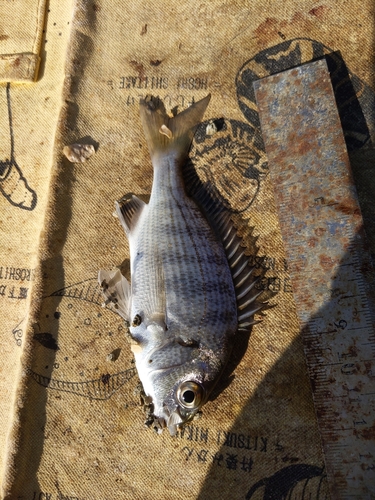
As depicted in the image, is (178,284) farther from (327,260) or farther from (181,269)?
(327,260)

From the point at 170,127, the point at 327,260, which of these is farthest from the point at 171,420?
the point at 170,127

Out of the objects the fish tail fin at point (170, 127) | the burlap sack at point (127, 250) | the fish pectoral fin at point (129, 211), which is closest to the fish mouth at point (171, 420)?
the burlap sack at point (127, 250)

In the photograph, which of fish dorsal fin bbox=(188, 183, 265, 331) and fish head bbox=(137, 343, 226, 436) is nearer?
fish head bbox=(137, 343, 226, 436)

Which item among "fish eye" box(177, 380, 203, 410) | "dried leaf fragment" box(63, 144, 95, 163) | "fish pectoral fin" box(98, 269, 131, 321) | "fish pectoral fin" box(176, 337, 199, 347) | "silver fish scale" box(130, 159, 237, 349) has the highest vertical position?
"dried leaf fragment" box(63, 144, 95, 163)

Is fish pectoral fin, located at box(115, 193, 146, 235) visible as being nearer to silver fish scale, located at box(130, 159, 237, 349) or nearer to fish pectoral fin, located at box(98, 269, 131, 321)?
silver fish scale, located at box(130, 159, 237, 349)

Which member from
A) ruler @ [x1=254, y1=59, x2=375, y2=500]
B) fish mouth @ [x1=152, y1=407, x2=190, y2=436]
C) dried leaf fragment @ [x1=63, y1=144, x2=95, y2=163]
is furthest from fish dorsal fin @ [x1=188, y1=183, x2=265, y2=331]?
dried leaf fragment @ [x1=63, y1=144, x2=95, y2=163]

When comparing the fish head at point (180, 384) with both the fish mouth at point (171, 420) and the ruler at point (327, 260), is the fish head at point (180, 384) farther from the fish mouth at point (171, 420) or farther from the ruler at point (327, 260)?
the ruler at point (327, 260)

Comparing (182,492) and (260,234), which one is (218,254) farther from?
(182,492)

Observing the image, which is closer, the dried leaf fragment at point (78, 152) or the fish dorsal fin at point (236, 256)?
the fish dorsal fin at point (236, 256)

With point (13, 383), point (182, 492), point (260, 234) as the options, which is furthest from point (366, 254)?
point (13, 383)
